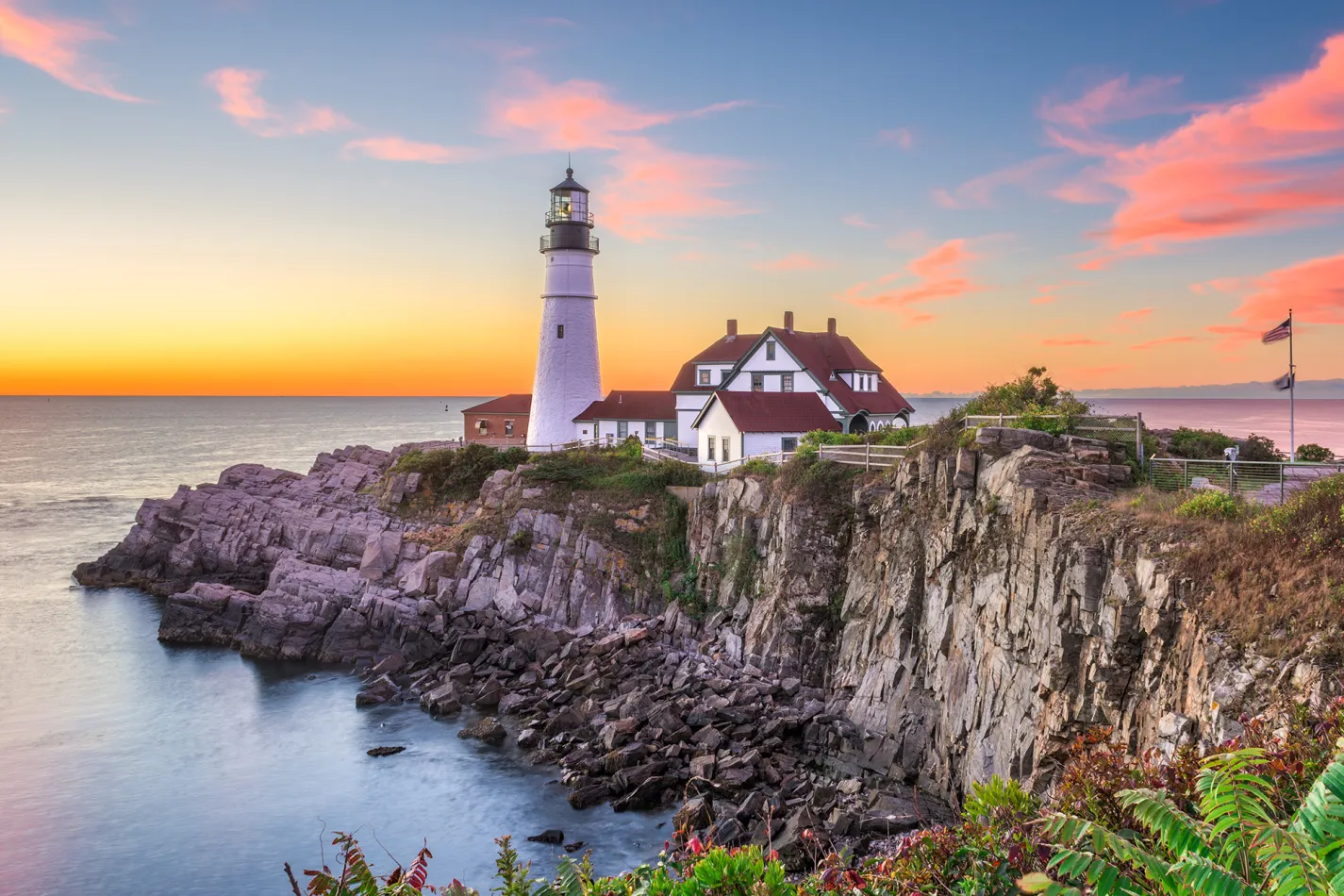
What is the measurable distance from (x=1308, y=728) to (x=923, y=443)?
17861mm

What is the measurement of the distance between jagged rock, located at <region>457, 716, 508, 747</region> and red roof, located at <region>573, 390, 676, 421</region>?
1086 inches

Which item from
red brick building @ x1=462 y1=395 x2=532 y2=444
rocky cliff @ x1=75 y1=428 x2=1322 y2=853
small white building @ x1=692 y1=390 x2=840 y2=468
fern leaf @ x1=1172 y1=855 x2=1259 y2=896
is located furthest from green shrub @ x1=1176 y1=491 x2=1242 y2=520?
red brick building @ x1=462 y1=395 x2=532 y2=444

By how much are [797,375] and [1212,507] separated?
1197 inches

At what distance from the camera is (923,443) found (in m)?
27.0

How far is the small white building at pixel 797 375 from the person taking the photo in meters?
47.0

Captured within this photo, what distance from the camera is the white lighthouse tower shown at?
171 feet

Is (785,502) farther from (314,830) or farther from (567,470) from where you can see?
(314,830)

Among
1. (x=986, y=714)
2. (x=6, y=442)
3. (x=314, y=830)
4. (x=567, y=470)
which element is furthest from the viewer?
(x=6, y=442)

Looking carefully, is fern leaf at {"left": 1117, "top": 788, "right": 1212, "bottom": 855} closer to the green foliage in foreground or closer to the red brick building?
the green foliage in foreground

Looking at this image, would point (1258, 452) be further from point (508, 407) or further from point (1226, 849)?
point (508, 407)

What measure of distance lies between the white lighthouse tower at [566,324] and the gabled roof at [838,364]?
9.80m

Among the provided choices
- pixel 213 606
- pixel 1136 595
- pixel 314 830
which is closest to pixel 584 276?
pixel 213 606

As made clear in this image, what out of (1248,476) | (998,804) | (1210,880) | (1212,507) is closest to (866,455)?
(1248,476)

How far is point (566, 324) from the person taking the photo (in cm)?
5281
